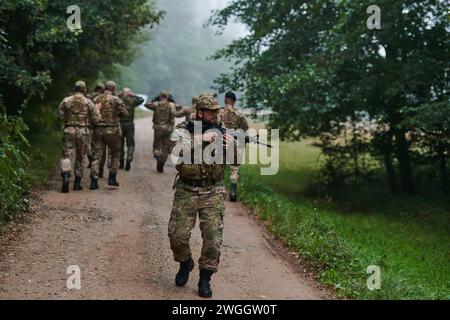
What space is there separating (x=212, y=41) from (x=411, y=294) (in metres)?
94.9

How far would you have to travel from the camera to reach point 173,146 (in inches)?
259

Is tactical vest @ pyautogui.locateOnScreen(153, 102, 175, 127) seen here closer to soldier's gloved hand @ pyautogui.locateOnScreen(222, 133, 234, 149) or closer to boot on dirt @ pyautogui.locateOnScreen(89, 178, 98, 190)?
boot on dirt @ pyautogui.locateOnScreen(89, 178, 98, 190)

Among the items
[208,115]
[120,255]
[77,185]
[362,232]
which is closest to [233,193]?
[362,232]

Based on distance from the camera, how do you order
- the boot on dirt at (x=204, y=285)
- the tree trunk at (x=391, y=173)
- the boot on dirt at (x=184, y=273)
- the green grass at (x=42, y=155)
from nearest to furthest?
the boot on dirt at (x=204, y=285) < the boot on dirt at (x=184, y=273) < the green grass at (x=42, y=155) < the tree trunk at (x=391, y=173)

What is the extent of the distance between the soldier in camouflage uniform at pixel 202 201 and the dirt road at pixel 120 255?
0.46 meters

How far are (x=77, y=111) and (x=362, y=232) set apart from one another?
6355mm

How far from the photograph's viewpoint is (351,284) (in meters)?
7.24

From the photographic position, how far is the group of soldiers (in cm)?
654

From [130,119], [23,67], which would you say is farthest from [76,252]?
[130,119]

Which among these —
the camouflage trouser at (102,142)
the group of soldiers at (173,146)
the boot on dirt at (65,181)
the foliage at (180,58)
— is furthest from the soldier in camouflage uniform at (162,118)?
the foliage at (180,58)

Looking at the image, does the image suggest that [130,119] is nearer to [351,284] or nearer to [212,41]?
[351,284]

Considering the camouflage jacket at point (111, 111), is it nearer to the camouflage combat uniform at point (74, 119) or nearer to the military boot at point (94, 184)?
the camouflage combat uniform at point (74, 119)

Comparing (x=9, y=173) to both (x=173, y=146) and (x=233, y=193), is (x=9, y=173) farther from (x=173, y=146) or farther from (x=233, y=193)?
(x=233, y=193)

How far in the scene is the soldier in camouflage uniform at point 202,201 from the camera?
6512 mm
